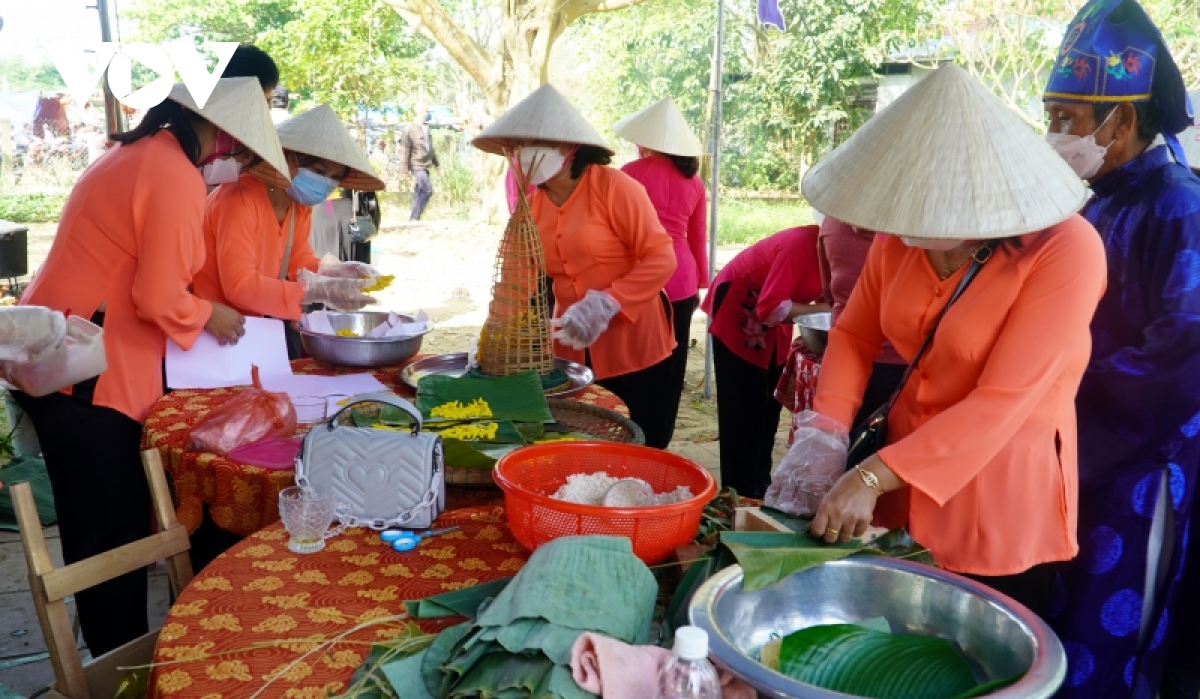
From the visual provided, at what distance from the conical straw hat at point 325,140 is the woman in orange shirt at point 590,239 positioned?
1.49 feet

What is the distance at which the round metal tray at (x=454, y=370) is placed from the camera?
2.77 metres

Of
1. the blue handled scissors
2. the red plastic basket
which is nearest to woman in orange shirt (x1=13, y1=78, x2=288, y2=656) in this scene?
the blue handled scissors

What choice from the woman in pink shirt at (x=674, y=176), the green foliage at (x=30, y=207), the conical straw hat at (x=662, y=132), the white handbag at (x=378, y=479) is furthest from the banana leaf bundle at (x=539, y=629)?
the green foliage at (x=30, y=207)

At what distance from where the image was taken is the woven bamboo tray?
81.3 inches

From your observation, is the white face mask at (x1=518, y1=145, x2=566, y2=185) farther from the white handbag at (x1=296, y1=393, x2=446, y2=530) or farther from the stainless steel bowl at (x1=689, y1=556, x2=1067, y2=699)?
the stainless steel bowl at (x1=689, y1=556, x2=1067, y2=699)

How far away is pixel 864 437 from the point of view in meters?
1.91

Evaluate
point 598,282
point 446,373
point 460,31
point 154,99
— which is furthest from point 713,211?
point 460,31

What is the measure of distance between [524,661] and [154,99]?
1.99 m

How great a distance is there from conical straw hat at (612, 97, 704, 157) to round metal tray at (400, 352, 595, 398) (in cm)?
205

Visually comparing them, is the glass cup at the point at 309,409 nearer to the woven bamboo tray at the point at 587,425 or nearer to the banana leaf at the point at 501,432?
the banana leaf at the point at 501,432

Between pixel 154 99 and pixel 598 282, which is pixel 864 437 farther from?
pixel 154 99

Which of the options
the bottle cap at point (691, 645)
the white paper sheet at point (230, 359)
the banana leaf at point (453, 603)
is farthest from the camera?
the white paper sheet at point (230, 359)

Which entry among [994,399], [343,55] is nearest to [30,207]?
[343,55]

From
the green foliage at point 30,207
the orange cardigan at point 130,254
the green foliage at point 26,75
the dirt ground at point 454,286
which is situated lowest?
the dirt ground at point 454,286
